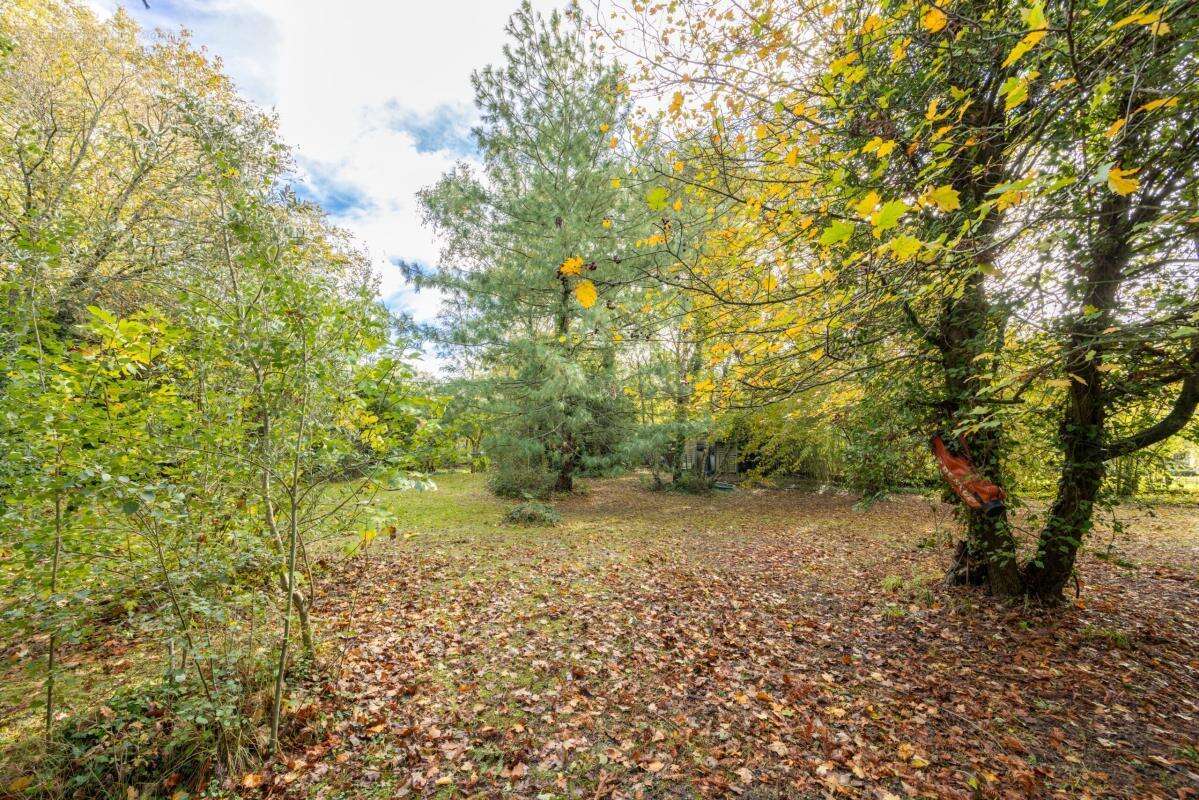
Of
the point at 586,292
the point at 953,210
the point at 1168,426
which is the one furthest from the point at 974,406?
the point at 586,292

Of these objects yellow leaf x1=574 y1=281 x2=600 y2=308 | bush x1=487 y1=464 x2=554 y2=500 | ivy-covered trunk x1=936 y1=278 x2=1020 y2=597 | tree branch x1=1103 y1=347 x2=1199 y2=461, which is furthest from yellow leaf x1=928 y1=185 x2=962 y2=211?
bush x1=487 y1=464 x2=554 y2=500

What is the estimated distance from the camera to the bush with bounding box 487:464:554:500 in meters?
11.6

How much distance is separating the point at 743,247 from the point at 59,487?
14.8ft

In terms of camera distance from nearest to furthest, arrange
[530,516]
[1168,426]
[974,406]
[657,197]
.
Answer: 1. [657,197]
2. [1168,426]
3. [974,406]
4. [530,516]

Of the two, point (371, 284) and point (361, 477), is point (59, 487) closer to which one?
point (361, 477)

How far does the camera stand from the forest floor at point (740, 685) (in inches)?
104

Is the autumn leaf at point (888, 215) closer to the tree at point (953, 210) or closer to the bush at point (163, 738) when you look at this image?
the tree at point (953, 210)

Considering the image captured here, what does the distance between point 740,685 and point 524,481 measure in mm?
8718

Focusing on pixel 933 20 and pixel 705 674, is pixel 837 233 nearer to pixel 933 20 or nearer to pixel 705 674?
pixel 933 20

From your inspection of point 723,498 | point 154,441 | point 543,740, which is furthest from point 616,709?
point 723,498

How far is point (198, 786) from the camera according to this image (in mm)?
2510

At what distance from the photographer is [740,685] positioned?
354 centimetres

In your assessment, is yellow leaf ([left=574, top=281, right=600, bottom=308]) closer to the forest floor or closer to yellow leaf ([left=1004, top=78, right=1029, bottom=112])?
yellow leaf ([left=1004, top=78, right=1029, bottom=112])

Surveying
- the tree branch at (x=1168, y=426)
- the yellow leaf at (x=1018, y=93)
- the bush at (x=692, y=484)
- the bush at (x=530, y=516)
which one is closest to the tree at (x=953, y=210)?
the tree branch at (x=1168, y=426)
